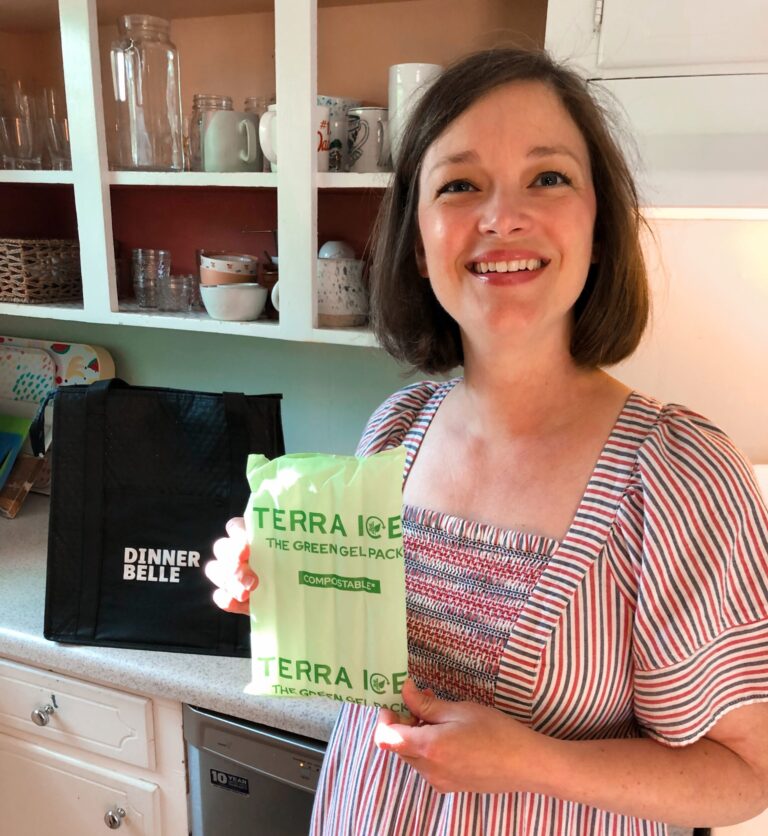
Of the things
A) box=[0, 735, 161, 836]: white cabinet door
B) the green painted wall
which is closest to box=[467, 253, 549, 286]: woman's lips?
the green painted wall

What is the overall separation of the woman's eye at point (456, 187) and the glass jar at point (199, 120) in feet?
2.37

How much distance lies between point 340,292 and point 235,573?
67cm

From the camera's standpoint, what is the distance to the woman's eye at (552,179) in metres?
0.74

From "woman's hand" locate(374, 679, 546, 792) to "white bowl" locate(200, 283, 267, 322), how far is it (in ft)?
2.76

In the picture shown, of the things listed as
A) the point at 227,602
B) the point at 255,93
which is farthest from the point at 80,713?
the point at 255,93

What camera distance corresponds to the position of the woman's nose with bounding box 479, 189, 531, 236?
27.7 inches

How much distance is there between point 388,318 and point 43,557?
1006 millimetres

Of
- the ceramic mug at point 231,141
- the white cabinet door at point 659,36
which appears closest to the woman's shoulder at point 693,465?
the white cabinet door at point 659,36

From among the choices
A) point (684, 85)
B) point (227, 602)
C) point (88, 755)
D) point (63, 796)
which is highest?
point (684, 85)

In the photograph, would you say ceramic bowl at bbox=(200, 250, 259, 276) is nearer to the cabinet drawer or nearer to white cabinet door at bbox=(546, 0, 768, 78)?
white cabinet door at bbox=(546, 0, 768, 78)

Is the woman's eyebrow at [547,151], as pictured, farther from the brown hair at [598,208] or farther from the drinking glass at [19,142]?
the drinking glass at [19,142]

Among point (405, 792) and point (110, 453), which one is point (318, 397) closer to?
point (110, 453)

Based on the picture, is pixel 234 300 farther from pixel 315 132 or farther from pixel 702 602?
pixel 702 602

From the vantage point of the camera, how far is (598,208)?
796 millimetres
